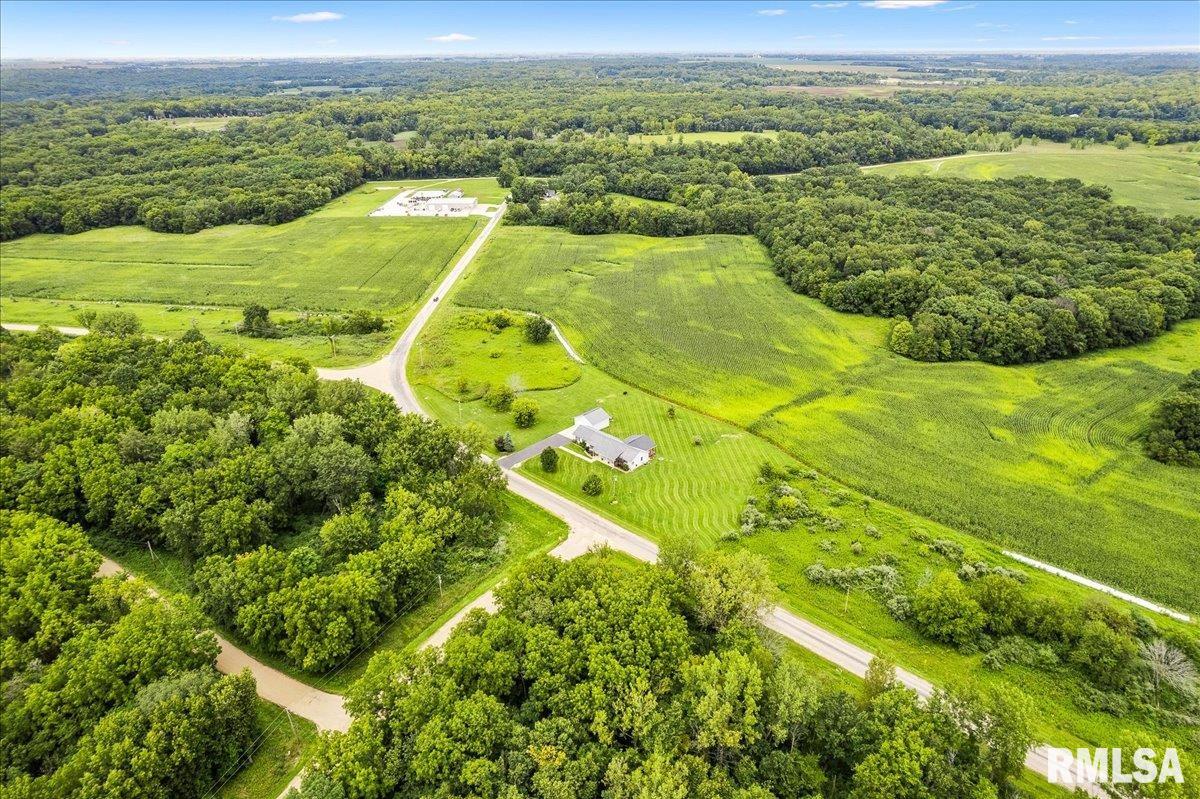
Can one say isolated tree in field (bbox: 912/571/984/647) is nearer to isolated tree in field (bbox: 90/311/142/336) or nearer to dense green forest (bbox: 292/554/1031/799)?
dense green forest (bbox: 292/554/1031/799)

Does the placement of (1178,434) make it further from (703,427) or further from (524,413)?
(524,413)

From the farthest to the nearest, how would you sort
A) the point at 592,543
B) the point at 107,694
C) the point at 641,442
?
the point at 641,442 < the point at 592,543 < the point at 107,694

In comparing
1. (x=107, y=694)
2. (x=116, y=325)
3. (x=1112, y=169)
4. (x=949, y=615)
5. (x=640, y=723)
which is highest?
(x=1112, y=169)

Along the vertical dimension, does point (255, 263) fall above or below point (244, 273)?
above

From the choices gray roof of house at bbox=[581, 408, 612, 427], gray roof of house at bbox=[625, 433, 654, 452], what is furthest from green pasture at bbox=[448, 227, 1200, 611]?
gray roof of house at bbox=[581, 408, 612, 427]

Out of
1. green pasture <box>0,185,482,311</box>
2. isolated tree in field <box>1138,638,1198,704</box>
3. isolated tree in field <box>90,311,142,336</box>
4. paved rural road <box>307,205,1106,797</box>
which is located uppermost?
isolated tree in field <box>90,311,142,336</box>

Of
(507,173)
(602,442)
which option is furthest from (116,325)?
(507,173)
